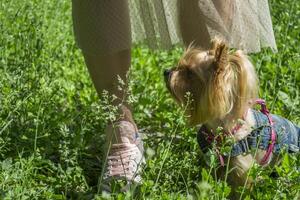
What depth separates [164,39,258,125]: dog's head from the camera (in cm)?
316

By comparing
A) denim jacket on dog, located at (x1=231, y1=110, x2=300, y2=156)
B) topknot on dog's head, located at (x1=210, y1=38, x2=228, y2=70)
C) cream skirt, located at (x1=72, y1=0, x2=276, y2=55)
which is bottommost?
denim jacket on dog, located at (x1=231, y1=110, x2=300, y2=156)

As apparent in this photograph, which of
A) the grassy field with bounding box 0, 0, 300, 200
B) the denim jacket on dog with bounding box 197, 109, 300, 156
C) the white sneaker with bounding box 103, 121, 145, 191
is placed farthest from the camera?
the white sneaker with bounding box 103, 121, 145, 191

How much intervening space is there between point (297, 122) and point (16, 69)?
1.38 meters

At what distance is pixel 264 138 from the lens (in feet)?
10.9

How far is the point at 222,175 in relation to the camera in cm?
346

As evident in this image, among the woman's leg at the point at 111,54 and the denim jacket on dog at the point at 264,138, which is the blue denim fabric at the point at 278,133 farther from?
the woman's leg at the point at 111,54

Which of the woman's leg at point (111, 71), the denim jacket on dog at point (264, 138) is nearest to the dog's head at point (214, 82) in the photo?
the denim jacket on dog at point (264, 138)

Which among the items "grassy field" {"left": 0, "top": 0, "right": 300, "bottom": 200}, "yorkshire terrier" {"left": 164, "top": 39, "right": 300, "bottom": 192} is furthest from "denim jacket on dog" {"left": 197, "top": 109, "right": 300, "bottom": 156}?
"grassy field" {"left": 0, "top": 0, "right": 300, "bottom": 200}

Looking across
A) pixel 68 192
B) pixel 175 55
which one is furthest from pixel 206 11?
pixel 175 55

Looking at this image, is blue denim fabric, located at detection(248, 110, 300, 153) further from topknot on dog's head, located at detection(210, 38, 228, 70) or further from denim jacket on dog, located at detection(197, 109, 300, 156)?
topknot on dog's head, located at detection(210, 38, 228, 70)

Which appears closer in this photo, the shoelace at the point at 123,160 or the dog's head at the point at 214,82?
the dog's head at the point at 214,82

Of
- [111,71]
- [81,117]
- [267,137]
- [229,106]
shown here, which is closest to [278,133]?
[267,137]

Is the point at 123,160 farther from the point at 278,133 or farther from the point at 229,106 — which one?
the point at 278,133

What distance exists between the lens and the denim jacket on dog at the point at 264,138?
3303mm
